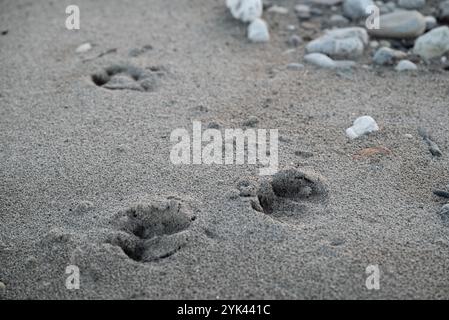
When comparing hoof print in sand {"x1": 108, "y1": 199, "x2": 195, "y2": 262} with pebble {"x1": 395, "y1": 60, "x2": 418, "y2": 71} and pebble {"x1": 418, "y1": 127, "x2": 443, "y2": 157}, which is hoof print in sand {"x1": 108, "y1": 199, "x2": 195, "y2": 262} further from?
pebble {"x1": 395, "y1": 60, "x2": 418, "y2": 71}

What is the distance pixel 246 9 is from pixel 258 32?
0.77 ft

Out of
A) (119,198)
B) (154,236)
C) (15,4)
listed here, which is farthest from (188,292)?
(15,4)

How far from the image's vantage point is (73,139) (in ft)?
10.2

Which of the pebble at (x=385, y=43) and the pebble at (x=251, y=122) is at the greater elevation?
the pebble at (x=385, y=43)

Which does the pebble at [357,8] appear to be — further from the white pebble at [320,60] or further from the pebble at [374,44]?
the white pebble at [320,60]

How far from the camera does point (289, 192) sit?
8.98ft

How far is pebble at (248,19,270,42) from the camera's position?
409 cm

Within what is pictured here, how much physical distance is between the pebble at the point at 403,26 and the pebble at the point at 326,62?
0.42 metres

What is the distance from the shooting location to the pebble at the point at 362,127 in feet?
10.2

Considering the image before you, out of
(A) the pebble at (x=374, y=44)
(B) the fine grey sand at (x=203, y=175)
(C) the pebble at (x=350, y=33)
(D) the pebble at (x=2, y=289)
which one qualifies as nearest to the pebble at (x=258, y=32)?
(B) the fine grey sand at (x=203, y=175)

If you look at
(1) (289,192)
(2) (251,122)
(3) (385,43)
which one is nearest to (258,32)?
(3) (385,43)

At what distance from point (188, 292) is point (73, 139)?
1242mm

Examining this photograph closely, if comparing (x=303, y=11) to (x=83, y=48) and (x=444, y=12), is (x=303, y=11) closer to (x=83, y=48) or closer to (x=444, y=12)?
(x=444, y=12)

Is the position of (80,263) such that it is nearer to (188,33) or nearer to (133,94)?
(133,94)
